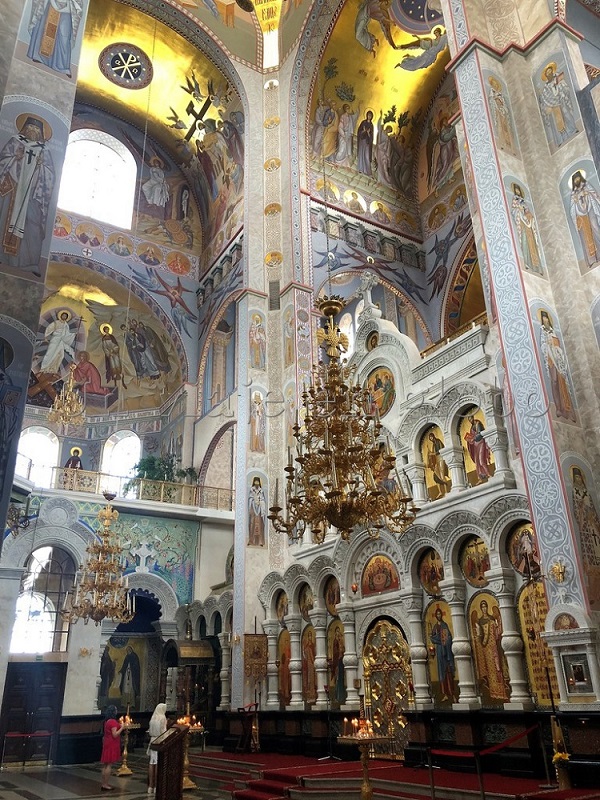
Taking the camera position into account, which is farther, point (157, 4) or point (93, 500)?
point (157, 4)

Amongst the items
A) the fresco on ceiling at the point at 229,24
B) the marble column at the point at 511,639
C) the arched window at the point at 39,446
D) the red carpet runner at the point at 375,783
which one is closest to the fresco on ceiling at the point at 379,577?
the marble column at the point at 511,639

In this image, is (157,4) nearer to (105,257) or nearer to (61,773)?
(105,257)

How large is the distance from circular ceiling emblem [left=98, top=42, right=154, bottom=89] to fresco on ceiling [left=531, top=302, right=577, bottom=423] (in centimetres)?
1437

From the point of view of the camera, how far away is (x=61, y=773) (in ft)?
37.3

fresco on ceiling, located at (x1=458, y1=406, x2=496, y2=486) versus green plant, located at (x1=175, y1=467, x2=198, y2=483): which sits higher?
green plant, located at (x1=175, y1=467, x2=198, y2=483)

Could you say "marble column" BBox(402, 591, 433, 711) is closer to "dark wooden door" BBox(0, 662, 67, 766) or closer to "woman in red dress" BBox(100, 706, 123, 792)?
"woman in red dress" BBox(100, 706, 123, 792)

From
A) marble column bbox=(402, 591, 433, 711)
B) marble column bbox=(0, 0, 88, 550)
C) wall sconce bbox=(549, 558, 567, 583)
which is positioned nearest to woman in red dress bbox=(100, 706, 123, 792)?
marble column bbox=(402, 591, 433, 711)

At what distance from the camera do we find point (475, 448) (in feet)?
28.5

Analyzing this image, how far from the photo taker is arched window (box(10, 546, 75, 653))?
48.2 feet

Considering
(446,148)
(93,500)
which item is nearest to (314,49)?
(446,148)

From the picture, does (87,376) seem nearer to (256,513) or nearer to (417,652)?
(256,513)

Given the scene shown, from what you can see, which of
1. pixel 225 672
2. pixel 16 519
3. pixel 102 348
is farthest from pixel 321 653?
pixel 102 348

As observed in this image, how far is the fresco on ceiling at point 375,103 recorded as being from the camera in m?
15.1

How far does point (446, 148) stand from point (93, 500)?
11620 millimetres
